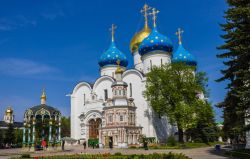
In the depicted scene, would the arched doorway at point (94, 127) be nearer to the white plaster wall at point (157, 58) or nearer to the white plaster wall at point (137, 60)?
the white plaster wall at point (157, 58)

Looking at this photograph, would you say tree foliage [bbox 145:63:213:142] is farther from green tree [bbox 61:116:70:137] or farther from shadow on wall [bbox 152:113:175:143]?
green tree [bbox 61:116:70:137]

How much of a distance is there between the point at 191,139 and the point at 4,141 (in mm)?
36157

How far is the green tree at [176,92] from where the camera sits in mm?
35969

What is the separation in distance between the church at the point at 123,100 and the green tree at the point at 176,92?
5.34 m

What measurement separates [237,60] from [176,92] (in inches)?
717

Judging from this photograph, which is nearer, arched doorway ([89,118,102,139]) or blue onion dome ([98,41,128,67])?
arched doorway ([89,118,102,139])

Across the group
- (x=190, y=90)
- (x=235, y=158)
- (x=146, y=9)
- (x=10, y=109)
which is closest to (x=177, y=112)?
(x=190, y=90)

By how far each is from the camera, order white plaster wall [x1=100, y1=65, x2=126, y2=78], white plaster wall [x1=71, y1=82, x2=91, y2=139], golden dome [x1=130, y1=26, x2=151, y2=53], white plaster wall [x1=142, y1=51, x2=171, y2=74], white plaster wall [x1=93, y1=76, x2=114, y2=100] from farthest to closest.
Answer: golden dome [x1=130, y1=26, x2=151, y2=53], white plaster wall [x1=100, y1=65, x2=126, y2=78], white plaster wall [x1=71, y1=82, x2=91, y2=139], white plaster wall [x1=93, y1=76, x2=114, y2=100], white plaster wall [x1=142, y1=51, x2=171, y2=74]

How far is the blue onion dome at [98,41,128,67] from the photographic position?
51.8 metres

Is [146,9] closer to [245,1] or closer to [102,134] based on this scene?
[102,134]

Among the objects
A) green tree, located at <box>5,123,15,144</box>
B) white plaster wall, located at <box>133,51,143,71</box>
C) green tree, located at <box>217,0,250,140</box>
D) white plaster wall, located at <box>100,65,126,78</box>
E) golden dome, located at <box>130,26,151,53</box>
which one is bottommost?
green tree, located at <box>5,123,15,144</box>

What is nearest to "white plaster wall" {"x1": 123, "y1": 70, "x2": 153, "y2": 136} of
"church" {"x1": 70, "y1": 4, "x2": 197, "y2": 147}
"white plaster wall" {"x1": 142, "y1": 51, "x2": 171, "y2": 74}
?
"church" {"x1": 70, "y1": 4, "x2": 197, "y2": 147}

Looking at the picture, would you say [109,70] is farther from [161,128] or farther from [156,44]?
[161,128]

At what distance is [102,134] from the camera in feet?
140
